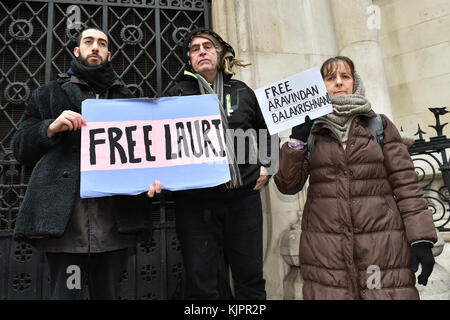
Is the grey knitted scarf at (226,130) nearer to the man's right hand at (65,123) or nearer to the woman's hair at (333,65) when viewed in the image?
the woman's hair at (333,65)

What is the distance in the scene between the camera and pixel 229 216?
246 centimetres

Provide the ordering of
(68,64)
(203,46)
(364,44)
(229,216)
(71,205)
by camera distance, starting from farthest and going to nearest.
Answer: (364,44) < (68,64) < (203,46) < (229,216) < (71,205)

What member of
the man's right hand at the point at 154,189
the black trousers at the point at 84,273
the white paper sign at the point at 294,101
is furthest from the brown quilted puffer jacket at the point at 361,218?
the black trousers at the point at 84,273

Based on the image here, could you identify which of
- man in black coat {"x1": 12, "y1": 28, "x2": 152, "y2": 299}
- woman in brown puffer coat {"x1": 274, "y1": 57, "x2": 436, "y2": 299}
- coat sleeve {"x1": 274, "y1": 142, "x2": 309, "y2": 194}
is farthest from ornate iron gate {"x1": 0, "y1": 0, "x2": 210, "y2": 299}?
woman in brown puffer coat {"x1": 274, "y1": 57, "x2": 436, "y2": 299}

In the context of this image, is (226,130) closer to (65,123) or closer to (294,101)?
(294,101)

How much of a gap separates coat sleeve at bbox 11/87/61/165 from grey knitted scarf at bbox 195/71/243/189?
1135 mm

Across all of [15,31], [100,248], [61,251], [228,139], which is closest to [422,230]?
[228,139]

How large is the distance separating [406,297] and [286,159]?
44.3 inches

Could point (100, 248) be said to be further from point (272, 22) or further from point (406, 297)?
point (272, 22)

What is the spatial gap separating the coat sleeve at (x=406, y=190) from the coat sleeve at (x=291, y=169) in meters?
0.55

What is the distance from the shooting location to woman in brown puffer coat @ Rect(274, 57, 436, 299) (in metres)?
1.97

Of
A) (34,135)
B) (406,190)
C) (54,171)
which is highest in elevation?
(34,135)

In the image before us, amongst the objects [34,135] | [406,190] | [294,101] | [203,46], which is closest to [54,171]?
[34,135]

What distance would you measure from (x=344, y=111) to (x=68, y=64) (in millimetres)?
3442
